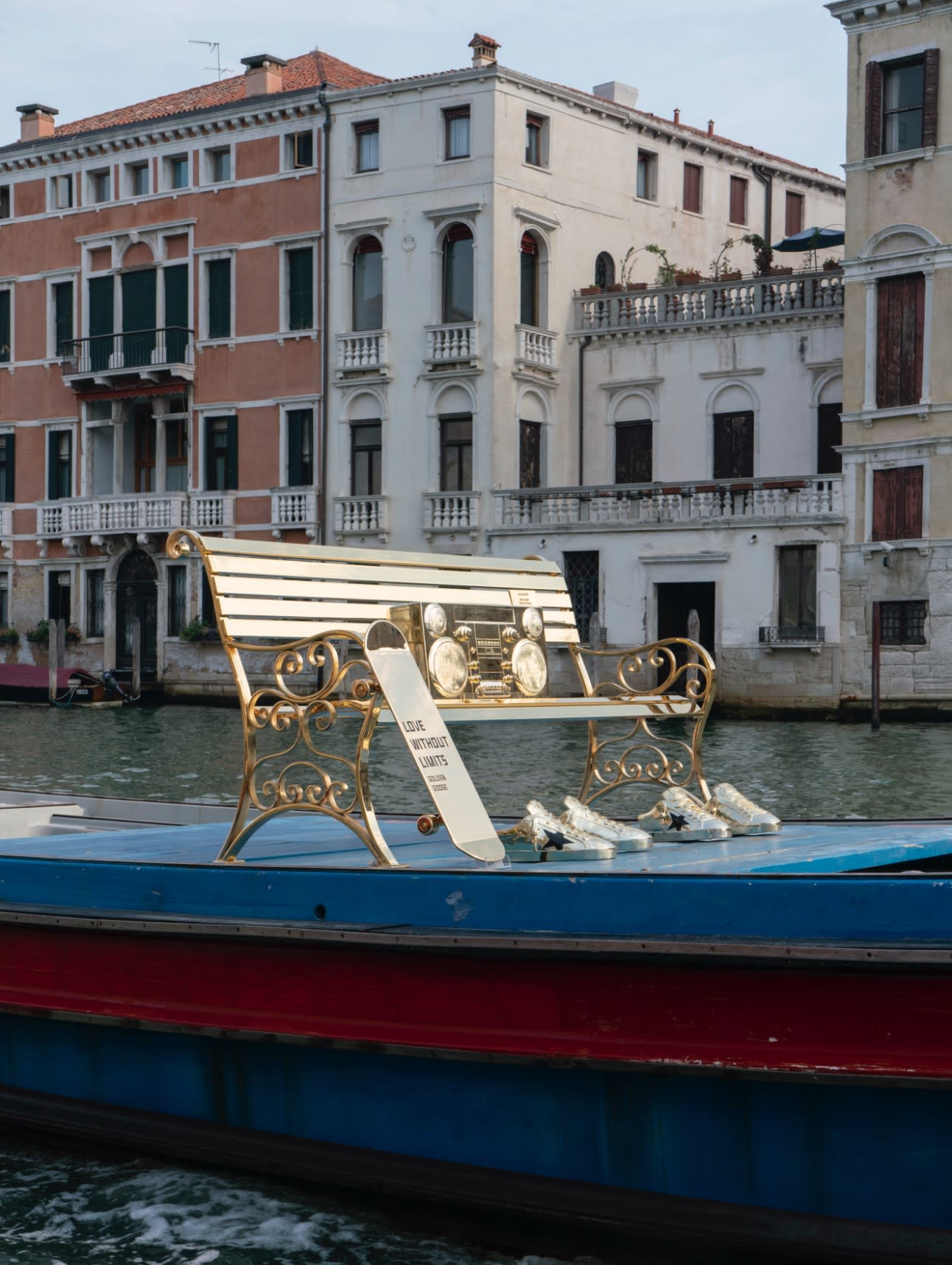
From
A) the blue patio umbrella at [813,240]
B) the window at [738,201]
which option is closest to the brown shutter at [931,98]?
the blue patio umbrella at [813,240]

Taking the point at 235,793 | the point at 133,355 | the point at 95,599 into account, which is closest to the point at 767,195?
the point at 133,355

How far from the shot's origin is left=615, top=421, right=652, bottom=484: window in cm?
2644

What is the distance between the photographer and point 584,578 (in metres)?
25.4

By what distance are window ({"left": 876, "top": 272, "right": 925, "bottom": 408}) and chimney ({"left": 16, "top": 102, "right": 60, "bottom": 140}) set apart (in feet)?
55.8

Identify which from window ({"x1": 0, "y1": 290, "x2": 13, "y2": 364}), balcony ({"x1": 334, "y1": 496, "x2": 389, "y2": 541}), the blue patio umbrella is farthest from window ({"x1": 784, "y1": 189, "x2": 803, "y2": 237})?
window ({"x1": 0, "y1": 290, "x2": 13, "y2": 364})

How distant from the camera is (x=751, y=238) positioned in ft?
89.8

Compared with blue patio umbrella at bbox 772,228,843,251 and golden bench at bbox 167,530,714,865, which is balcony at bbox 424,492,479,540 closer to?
blue patio umbrella at bbox 772,228,843,251

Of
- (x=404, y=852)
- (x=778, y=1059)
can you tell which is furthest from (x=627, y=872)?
A: (x=404, y=852)

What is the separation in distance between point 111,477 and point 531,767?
16.5 meters

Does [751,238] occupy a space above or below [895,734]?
above

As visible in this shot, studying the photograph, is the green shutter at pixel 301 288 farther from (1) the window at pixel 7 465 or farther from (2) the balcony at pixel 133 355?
(1) the window at pixel 7 465

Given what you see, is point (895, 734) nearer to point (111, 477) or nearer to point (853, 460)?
point (853, 460)

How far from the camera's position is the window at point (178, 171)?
28875 millimetres

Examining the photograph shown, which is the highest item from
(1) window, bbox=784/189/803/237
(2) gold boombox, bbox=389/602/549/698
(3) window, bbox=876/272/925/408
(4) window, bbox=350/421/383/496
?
(1) window, bbox=784/189/803/237
